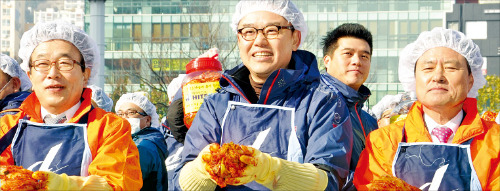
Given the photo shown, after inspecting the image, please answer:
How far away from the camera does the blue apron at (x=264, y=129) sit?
3.53 m

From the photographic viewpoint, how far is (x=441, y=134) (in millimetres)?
3684

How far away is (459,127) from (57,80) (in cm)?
220

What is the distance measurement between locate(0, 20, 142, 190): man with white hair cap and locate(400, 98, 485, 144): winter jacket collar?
1488 mm

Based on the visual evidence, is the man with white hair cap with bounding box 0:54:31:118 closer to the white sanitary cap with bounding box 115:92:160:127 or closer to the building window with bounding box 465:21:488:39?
the white sanitary cap with bounding box 115:92:160:127

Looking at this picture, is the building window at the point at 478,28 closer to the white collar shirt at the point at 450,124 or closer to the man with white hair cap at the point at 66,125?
the white collar shirt at the point at 450,124

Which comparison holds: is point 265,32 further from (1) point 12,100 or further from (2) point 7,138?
(1) point 12,100

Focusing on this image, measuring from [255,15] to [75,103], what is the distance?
115 cm

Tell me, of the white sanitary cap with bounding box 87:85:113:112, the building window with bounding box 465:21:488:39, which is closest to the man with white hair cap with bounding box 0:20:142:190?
the white sanitary cap with bounding box 87:85:113:112

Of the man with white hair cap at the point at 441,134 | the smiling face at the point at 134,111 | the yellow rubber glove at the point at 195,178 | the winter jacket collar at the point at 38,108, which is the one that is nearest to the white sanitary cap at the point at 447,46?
the man with white hair cap at the point at 441,134

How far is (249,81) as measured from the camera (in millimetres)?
3947

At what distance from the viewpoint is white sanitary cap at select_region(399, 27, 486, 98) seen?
3.76 m

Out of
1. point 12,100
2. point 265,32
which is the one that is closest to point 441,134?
point 265,32

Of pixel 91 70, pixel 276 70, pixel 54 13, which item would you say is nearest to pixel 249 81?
pixel 276 70

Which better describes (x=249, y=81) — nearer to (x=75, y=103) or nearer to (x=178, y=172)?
(x=178, y=172)
